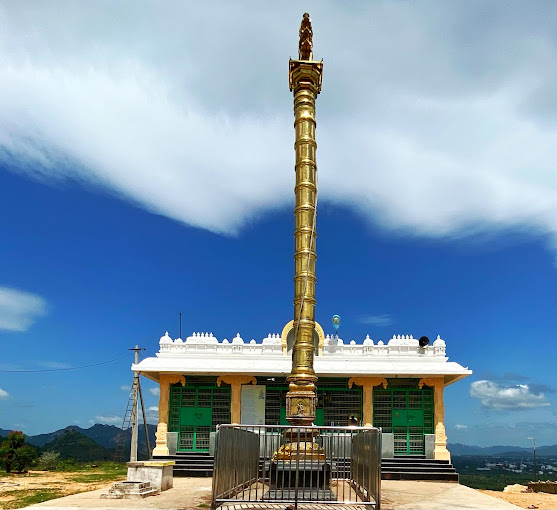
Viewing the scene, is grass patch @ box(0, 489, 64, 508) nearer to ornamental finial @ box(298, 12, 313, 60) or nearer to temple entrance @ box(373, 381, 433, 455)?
temple entrance @ box(373, 381, 433, 455)

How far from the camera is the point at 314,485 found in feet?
37.8

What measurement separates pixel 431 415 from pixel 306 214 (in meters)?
Answer: 11.1

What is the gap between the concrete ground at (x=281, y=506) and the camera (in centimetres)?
1168

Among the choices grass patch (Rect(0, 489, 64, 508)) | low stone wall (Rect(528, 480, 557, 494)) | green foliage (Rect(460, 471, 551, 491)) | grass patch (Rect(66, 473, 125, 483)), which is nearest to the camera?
grass patch (Rect(0, 489, 64, 508))

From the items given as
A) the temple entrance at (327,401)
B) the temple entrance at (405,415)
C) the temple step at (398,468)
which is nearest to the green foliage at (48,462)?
the temple step at (398,468)

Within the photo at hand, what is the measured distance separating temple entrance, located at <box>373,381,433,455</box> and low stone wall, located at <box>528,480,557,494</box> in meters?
4.14

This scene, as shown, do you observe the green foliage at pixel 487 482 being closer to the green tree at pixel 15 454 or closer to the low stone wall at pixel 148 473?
the low stone wall at pixel 148 473

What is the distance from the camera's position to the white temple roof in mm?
21391

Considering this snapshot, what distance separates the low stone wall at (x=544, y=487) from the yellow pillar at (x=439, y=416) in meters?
3.30

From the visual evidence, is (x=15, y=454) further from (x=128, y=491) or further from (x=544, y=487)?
(x=544, y=487)

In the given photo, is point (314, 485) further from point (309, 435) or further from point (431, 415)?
point (431, 415)

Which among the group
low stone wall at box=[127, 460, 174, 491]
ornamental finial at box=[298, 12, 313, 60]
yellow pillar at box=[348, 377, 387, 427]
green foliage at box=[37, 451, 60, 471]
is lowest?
green foliage at box=[37, 451, 60, 471]

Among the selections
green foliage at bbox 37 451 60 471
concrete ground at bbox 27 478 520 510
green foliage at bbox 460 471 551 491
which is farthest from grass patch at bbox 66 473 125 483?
green foliage at bbox 460 471 551 491

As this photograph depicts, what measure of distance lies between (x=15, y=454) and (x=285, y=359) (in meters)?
11.4
